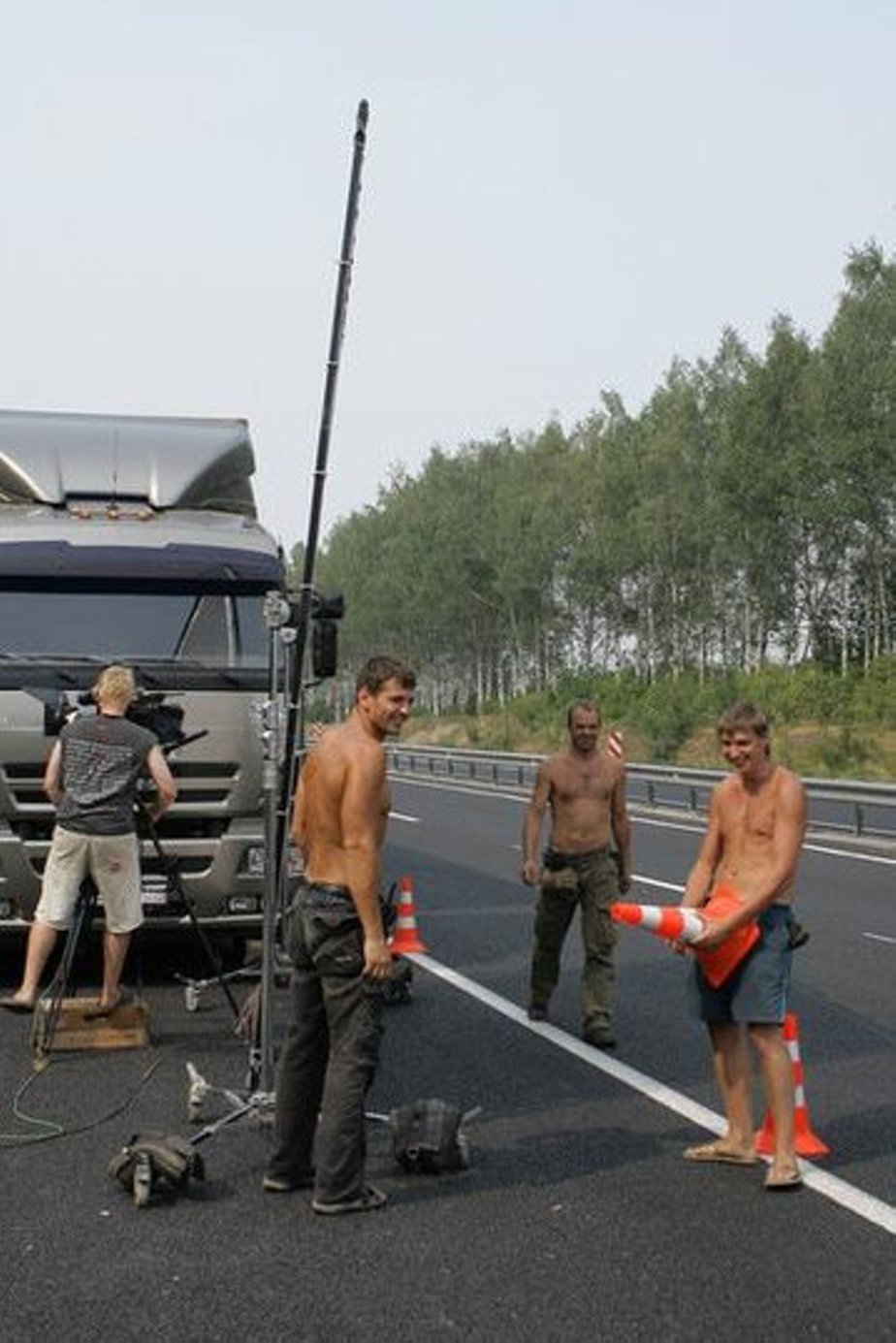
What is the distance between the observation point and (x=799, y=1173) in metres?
6.21

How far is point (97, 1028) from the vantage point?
8.83 m

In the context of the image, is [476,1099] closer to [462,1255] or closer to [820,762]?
[462,1255]

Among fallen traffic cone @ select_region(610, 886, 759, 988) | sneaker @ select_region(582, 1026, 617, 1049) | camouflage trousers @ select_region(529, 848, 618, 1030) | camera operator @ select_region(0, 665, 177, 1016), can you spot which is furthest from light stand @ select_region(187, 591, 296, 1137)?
camouflage trousers @ select_region(529, 848, 618, 1030)

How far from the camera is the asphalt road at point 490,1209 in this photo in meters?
4.86

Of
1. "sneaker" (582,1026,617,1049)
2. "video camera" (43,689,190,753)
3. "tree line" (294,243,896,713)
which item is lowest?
"sneaker" (582,1026,617,1049)

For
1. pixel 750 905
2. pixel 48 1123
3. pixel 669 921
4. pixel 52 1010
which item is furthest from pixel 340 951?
pixel 52 1010

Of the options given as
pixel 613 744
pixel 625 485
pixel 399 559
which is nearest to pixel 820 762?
pixel 613 744

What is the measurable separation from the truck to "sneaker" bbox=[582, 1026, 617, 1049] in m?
2.28

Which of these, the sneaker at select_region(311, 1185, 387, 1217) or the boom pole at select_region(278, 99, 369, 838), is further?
the boom pole at select_region(278, 99, 369, 838)

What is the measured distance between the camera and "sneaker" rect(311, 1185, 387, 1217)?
19.2 feet

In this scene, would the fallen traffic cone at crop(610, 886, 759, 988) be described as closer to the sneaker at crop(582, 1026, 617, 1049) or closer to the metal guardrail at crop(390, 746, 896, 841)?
the sneaker at crop(582, 1026, 617, 1049)

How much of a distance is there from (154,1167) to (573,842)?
4.09 metres

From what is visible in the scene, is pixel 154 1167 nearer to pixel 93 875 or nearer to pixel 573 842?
pixel 93 875

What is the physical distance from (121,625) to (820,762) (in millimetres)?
34288
